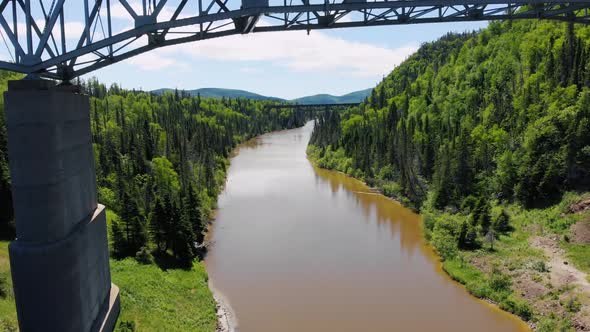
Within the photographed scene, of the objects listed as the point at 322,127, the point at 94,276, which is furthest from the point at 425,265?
the point at 322,127

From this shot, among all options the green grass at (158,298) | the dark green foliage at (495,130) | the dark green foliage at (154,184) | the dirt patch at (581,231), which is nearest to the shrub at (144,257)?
the dark green foliage at (154,184)

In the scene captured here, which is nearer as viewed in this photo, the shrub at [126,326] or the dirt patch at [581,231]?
the shrub at [126,326]

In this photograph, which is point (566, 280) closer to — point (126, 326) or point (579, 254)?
point (579, 254)

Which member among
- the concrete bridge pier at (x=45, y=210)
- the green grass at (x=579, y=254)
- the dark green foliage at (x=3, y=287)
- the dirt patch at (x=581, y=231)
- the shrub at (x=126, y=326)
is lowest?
the green grass at (x=579, y=254)

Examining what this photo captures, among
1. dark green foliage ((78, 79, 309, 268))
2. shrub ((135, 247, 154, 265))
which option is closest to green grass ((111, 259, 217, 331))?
shrub ((135, 247, 154, 265))

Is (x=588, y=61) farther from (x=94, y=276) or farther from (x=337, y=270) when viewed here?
(x=94, y=276)

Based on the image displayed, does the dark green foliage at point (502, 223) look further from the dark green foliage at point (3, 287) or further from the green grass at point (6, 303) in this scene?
the dark green foliage at point (3, 287)

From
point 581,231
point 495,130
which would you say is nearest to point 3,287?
point 581,231
